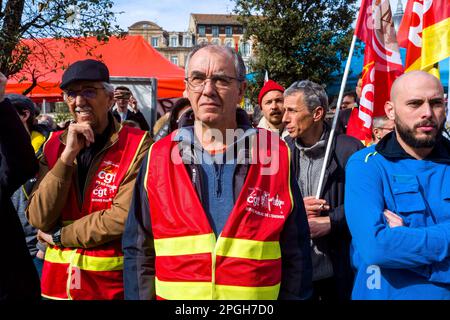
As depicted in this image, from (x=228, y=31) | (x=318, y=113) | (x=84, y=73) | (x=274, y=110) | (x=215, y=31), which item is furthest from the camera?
(x=215, y=31)

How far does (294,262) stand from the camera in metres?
2.22

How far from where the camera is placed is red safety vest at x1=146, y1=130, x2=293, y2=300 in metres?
2.06

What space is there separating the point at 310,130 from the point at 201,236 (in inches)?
70.2

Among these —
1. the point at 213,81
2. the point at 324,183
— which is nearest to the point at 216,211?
the point at 213,81

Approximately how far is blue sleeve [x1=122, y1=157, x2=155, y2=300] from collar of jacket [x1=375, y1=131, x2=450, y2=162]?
120 centimetres

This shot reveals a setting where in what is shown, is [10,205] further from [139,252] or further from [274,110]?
[274,110]

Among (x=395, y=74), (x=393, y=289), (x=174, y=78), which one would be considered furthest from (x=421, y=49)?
(x=174, y=78)

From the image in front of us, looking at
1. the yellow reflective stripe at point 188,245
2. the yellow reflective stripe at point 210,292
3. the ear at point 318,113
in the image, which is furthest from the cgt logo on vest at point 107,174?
the ear at point 318,113

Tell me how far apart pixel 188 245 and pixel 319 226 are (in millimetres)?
1312

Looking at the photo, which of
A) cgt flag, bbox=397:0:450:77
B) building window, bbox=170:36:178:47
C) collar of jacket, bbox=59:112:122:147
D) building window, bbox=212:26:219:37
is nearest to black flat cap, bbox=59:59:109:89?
collar of jacket, bbox=59:112:122:147

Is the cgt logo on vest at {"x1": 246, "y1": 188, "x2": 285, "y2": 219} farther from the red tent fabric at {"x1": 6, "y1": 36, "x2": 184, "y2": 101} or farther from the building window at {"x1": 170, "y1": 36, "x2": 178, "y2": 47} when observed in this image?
the building window at {"x1": 170, "y1": 36, "x2": 178, "y2": 47}

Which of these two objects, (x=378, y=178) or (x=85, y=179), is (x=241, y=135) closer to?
(x=378, y=178)

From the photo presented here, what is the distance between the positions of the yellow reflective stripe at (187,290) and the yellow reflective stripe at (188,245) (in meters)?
0.12

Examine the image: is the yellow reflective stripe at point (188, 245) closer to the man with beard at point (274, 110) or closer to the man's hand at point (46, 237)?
the man's hand at point (46, 237)
